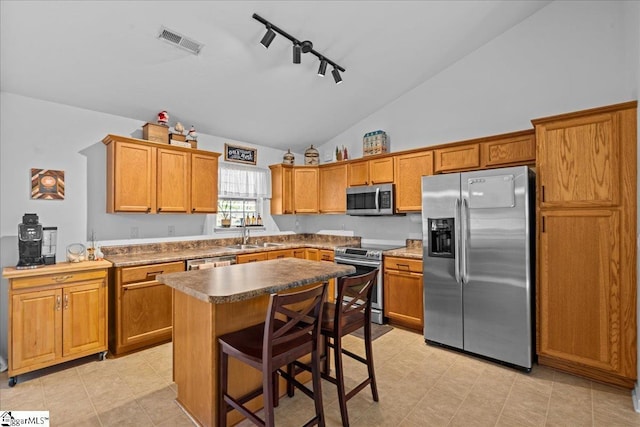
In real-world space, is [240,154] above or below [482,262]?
above

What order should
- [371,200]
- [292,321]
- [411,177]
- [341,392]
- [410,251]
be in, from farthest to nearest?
[371,200] < [411,177] < [410,251] < [341,392] < [292,321]

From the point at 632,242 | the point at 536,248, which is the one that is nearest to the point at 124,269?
the point at 536,248

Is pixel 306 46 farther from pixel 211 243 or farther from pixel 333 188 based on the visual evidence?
pixel 211 243

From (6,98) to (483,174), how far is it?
4639mm

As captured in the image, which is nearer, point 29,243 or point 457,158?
point 29,243

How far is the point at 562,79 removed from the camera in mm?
3416

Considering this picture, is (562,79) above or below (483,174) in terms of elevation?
above

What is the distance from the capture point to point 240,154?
5016mm

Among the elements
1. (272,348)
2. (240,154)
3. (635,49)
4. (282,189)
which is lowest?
(272,348)

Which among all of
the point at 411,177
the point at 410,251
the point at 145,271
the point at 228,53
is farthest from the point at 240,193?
the point at 410,251

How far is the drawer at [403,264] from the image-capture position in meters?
Result: 3.73

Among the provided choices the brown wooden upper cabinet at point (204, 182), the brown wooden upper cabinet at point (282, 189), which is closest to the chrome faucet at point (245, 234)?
the brown wooden upper cabinet at point (282, 189)

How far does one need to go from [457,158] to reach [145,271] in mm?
3708

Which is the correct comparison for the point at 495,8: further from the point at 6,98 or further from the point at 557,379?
the point at 6,98
